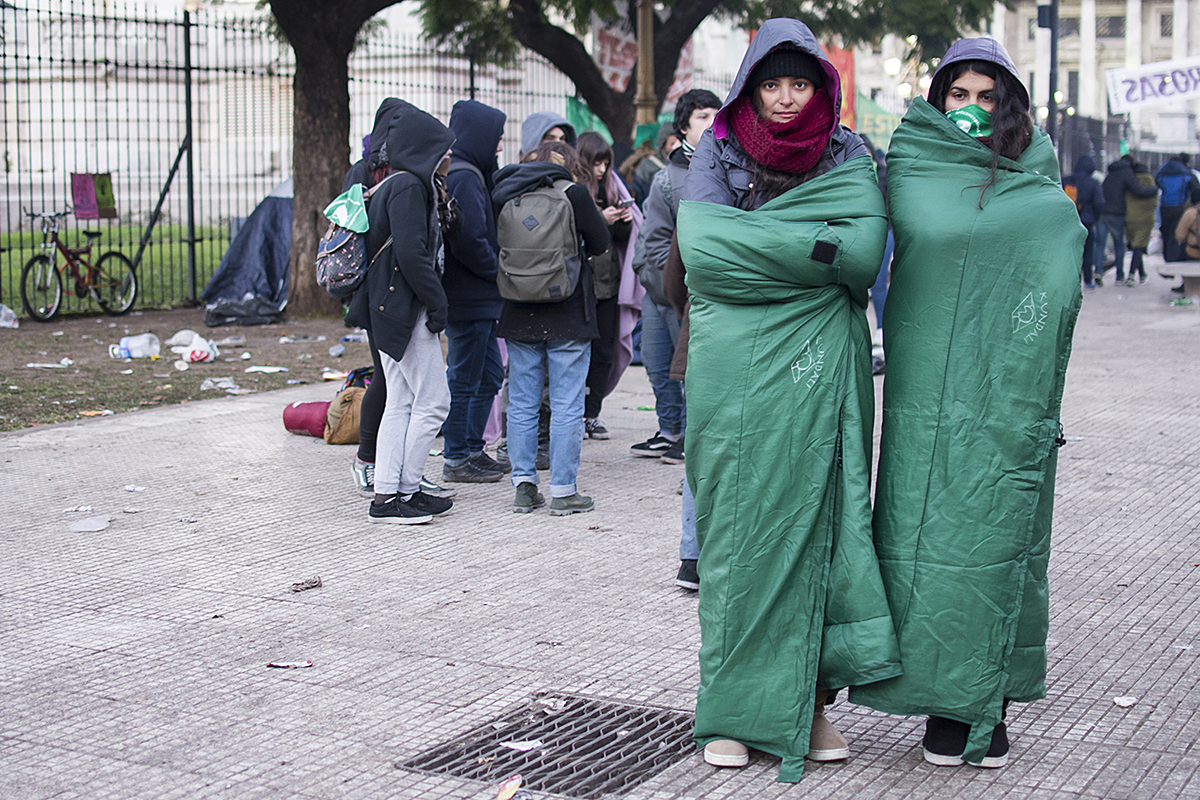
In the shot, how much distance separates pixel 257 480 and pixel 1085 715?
446cm

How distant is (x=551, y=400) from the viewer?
6141 millimetres

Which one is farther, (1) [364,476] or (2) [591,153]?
(2) [591,153]

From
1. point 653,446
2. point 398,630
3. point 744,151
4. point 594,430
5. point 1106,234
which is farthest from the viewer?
point 1106,234

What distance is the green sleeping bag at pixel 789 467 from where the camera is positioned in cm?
318

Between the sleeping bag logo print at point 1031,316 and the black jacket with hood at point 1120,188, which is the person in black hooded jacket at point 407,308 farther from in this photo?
the black jacket with hood at point 1120,188

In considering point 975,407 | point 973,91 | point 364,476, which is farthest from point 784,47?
point 364,476

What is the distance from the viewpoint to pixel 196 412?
881 cm

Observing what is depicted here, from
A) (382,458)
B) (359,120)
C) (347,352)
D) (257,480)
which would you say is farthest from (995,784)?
(359,120)

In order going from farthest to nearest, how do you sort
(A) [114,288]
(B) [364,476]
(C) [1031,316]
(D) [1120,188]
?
(D) [1120,188] < (A) [114,288] < (B) [364,476] < (C) [1031,316]

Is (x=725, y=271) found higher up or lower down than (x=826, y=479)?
higher up

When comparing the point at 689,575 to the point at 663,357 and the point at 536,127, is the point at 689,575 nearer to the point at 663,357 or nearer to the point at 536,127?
the point at 663,357

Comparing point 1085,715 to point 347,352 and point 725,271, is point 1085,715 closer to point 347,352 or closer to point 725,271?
point 725,271

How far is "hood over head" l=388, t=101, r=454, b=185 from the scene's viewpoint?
573 centimetres

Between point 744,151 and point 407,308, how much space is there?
255 cm
